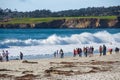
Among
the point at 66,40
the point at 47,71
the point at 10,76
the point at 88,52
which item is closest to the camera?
the point at 10,76

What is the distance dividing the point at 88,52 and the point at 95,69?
70.3ft

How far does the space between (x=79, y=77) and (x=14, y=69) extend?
8.14 m

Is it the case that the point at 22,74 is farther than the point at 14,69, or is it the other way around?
the point at 14,69

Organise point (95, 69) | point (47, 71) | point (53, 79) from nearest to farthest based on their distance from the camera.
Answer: point (53, 79) < point (47, 71) < point (95, 69)

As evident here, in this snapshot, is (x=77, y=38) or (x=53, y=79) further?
(x=77, y=38)

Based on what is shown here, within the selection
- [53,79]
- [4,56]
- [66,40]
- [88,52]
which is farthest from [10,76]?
[66,40]

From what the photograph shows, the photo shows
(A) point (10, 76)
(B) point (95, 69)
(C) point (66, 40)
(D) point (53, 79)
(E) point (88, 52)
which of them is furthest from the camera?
(C) point (66, 40)

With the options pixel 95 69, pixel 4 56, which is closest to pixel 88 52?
pixel 4 56

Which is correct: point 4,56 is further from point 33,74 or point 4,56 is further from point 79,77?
point 79,77

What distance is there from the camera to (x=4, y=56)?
4928cm

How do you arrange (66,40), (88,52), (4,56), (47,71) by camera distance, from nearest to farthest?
(47,71)
(4,56)
(88,52)
(66,40)

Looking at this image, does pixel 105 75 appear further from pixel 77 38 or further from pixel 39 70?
pixel 77 38

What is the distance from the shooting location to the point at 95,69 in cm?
3269

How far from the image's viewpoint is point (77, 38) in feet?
328
